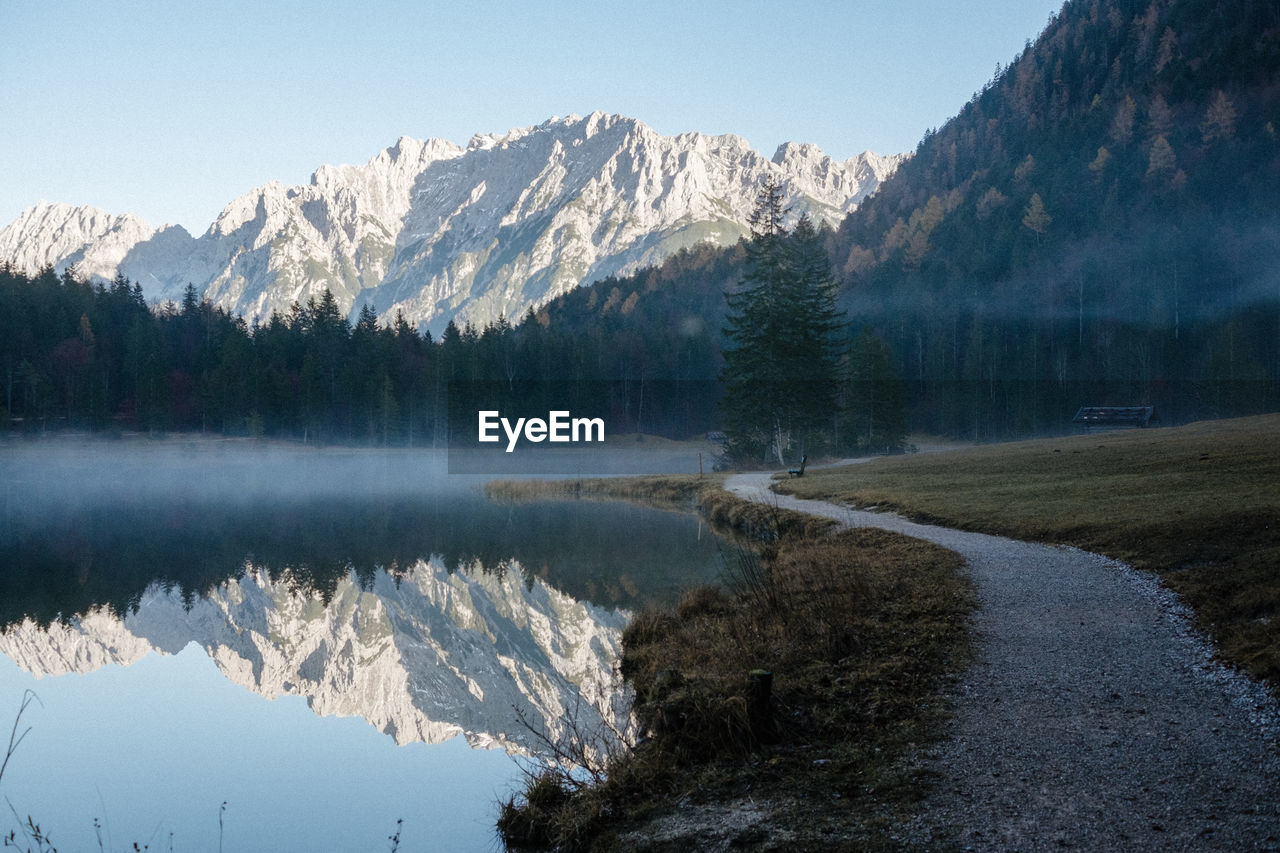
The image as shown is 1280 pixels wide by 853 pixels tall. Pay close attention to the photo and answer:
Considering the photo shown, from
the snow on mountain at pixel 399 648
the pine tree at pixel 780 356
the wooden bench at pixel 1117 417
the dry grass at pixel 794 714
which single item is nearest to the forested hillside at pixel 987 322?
the wooden bench at pixel 1117 417

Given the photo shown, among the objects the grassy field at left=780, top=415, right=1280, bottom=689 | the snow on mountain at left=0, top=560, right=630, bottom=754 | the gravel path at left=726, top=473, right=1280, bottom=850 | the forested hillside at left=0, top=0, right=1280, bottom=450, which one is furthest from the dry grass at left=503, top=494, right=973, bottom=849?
the forested hillside at left=0, top=0, right=1280, bottom=450

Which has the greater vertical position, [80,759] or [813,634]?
[813,634]

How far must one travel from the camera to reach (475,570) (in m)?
30.1

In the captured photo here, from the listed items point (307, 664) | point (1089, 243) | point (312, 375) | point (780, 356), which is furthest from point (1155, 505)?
point (1089, 243)

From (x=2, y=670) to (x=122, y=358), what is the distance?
405ft

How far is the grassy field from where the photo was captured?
39.5 ft

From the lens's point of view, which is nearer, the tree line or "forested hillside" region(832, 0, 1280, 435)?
"forested hillside" region(832, 0, 1280, 435)

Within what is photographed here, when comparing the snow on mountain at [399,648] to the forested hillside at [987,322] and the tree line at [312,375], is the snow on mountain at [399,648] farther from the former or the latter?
the tree line at [312,375]

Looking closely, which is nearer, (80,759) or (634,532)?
(80,759)

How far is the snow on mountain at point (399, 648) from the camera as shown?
588 inches

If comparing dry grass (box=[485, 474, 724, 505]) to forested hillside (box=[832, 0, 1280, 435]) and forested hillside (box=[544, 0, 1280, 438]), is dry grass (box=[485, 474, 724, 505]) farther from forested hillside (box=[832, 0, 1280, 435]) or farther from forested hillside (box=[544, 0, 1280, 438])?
forested hillside (box=[832, 0, 1280, 435])

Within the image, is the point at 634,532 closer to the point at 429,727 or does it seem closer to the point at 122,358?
the point at 429,727

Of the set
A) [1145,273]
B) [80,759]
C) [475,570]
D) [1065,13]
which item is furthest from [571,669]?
[1065,13]

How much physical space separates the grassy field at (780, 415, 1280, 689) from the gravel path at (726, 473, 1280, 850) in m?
0.68
